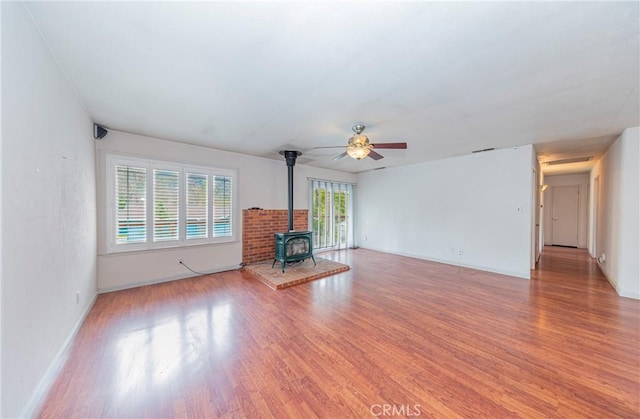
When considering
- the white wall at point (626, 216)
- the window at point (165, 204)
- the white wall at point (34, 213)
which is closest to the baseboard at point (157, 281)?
the window at point (165, 204)

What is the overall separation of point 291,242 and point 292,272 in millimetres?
587

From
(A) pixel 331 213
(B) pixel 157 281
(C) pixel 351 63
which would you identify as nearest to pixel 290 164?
(A) pixel 331 213

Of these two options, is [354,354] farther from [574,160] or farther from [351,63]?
[574,160]

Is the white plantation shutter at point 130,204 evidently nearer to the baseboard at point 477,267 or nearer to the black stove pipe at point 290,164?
the black stove pipe at point 290,164

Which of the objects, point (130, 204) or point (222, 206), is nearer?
point (130, 204)

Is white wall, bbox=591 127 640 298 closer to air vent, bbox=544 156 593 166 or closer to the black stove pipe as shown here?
air vent, bbox=544 156 593 166

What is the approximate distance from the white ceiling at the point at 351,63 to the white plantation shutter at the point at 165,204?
90 cm

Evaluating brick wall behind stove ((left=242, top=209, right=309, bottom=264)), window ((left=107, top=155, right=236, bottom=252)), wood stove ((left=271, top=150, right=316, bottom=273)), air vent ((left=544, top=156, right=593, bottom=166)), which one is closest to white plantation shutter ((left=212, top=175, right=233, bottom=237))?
window ((left=107, top=155, right=236, bottom=252))

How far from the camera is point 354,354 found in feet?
6.70

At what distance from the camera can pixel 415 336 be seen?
7.63 ft

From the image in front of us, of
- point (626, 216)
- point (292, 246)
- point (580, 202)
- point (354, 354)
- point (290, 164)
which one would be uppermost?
Answer: point (290, 164)

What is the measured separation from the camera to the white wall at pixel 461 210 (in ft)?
14.3

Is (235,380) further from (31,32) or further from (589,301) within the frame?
(589,301)

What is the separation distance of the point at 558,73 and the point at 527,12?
3.32 ft
